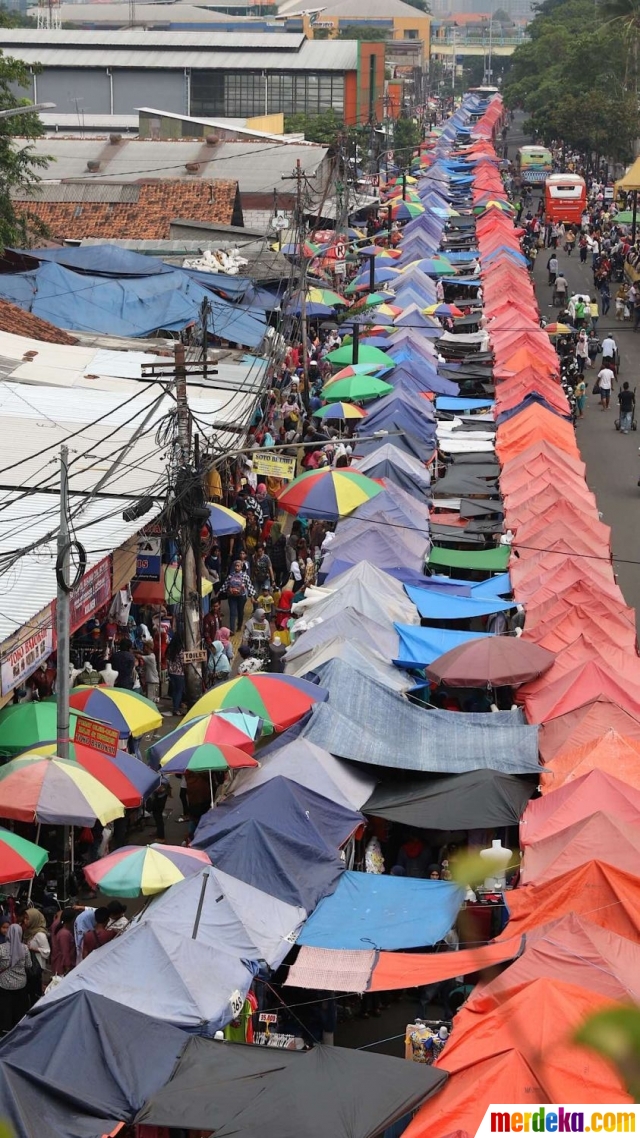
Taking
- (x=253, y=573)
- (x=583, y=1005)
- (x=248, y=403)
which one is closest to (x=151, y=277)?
(x=248, y=403)

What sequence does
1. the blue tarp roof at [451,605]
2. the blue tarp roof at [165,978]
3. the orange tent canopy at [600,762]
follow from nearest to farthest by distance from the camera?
the blue tarp roof at [165,978]
the orange tent canopy at [600,762]
the blue tarp roof at [451,605]

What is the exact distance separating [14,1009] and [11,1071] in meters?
3.11

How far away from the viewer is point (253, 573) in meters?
23.0

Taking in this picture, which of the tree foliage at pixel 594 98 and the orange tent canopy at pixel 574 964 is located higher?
the tree foliage at pixel 594 98

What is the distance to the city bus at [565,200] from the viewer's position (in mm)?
60188

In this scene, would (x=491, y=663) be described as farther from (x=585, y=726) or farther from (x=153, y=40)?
(x=153, y=40)

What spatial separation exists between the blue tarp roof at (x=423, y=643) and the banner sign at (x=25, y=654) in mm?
3862

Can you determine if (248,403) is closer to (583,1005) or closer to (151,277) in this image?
(151,277)

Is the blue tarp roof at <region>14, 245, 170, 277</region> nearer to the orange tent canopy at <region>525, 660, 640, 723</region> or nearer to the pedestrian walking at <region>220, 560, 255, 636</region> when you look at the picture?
the pedestrian walking at <region>220, 560, 255, 636</region>

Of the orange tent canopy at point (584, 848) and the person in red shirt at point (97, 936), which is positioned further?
the orange tent canopy at point (584, 848)

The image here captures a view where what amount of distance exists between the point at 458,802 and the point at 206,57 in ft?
254

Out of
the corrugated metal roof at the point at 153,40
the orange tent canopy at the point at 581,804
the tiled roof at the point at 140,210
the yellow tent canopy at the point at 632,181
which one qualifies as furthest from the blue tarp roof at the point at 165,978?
the corrugated metal roof at the point at 153,40

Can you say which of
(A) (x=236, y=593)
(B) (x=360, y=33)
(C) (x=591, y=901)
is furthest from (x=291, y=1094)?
(B) (x=360, y=33)

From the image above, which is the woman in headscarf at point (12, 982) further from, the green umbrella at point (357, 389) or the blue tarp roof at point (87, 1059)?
the green umbrella at point (357, 389)
